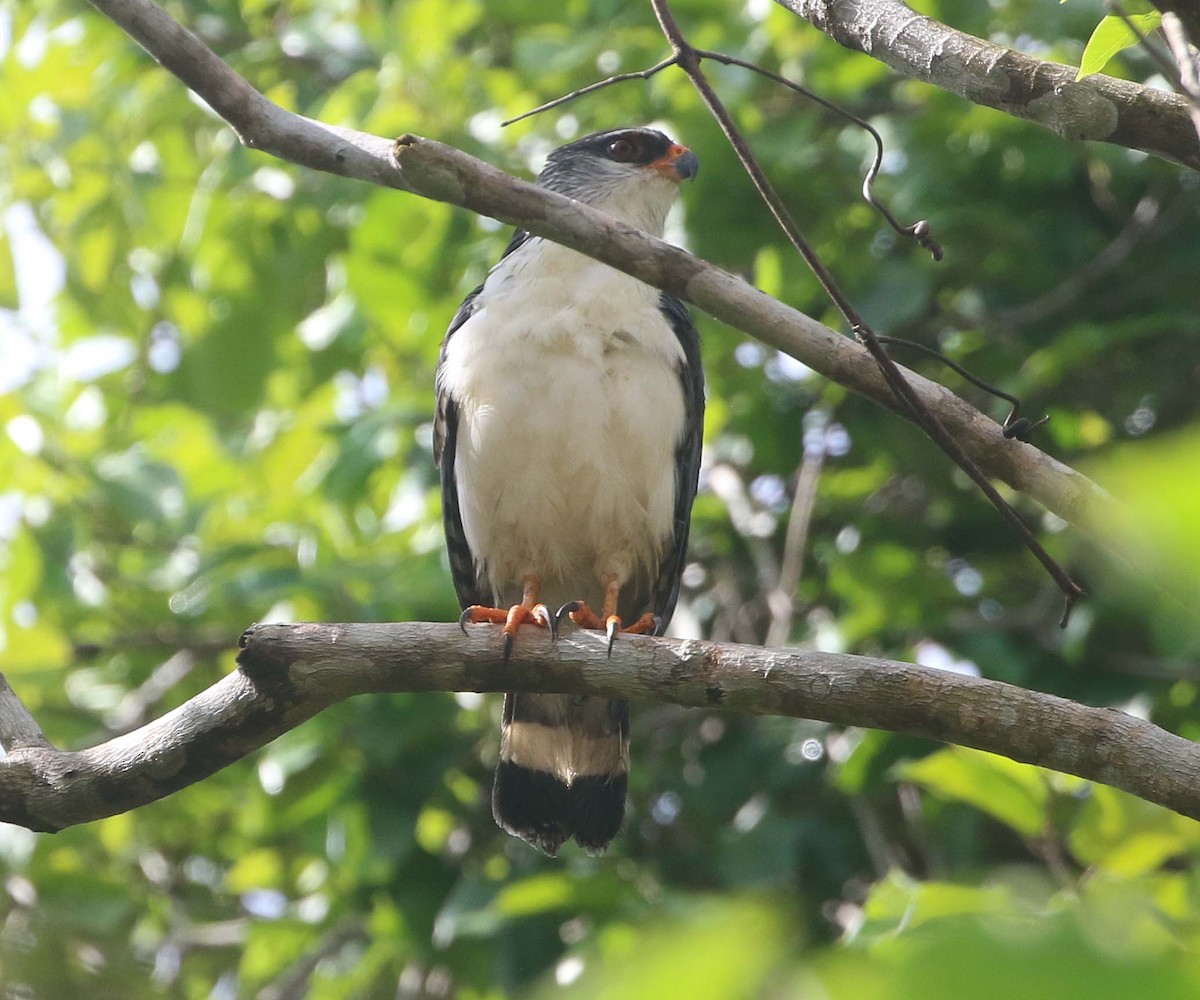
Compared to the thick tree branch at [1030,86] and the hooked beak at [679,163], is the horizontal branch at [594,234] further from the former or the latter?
the hooked beak at [679,163]

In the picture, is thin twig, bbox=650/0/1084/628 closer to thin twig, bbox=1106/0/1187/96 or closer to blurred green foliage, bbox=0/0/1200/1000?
thin twig, bbox=1106/0/1187/96

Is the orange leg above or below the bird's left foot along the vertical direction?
above

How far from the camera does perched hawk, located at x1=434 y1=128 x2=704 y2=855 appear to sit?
13.3ft

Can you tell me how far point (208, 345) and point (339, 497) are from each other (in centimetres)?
138

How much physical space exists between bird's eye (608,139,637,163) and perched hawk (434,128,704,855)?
25.2 inches

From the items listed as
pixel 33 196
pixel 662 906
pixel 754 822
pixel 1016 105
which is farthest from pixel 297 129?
pixel 33 196

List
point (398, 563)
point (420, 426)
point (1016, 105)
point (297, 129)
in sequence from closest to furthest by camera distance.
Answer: point (1016, 105) < point (297, 129) < point (398, 563) < point (420, 426)

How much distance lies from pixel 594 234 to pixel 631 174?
7.05 ft

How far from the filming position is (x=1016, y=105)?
254 cm

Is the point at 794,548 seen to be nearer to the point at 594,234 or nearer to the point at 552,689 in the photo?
the point at 552,689

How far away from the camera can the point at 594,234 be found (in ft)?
8.91

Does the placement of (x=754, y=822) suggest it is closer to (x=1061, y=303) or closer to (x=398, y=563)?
(x=398, y=563)

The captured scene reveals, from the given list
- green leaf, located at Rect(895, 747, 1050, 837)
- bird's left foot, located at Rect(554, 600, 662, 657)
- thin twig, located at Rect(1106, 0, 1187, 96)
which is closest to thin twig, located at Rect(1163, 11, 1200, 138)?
thin twig, located at Rect(1106, 0, 1187, 96)

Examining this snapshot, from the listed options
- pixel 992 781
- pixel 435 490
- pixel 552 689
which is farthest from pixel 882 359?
pixel 435 490
